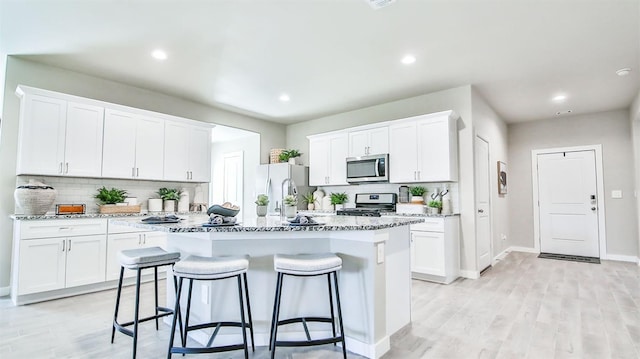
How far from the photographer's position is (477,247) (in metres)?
4.51

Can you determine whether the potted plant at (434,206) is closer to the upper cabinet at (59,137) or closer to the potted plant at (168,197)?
the potted plant at (168,197)

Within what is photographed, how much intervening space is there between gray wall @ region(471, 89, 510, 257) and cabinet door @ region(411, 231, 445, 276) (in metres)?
1.77

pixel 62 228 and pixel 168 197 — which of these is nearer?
pixel 62 228

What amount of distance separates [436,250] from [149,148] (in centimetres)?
405

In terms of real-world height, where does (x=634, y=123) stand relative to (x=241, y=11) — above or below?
below

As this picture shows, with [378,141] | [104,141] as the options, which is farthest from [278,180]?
[104,141]

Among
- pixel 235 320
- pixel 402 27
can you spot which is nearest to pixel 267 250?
pixel 235 320

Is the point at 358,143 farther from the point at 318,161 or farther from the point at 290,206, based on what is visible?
the point at 290,206

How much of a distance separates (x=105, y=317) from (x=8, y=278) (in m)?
1.55

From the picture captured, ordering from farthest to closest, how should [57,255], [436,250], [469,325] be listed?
[436,250] < [57,255] < [469,325]

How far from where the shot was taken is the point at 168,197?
477 cm

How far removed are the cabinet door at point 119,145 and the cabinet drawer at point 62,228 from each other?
25.9 inches

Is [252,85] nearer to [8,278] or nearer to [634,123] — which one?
[8,278]

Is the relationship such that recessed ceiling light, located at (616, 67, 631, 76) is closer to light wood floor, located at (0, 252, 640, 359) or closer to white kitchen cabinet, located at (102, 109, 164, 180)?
light wood floor, located at (0, 252, 640, 359)
